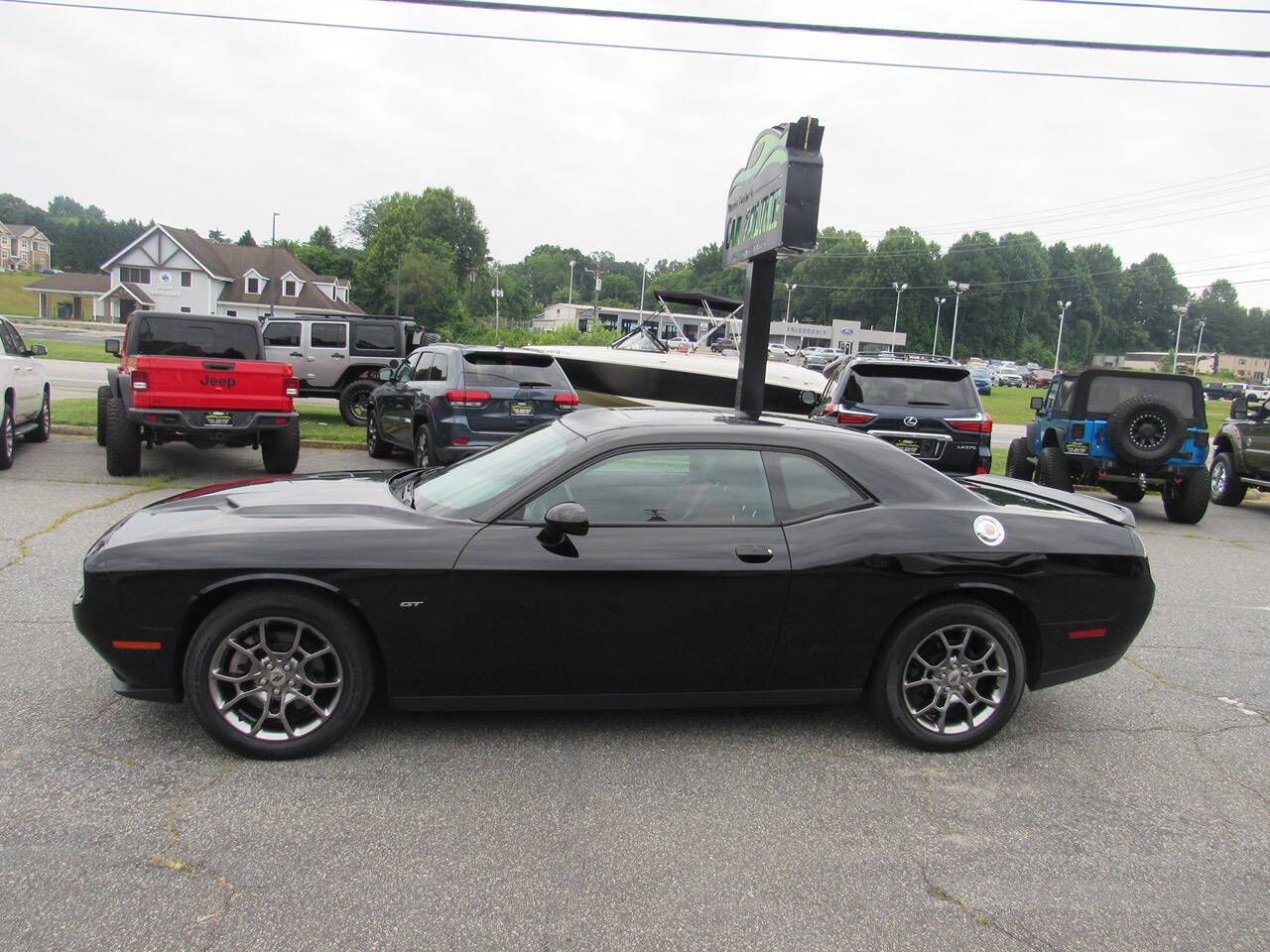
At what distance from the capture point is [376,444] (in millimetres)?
12844

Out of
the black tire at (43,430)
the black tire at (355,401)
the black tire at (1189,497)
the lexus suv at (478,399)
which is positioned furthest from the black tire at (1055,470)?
the black tire at (43,430)

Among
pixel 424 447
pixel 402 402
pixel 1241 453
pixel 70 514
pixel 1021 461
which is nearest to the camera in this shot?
pixel 70 514

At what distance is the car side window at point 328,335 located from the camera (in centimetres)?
1738

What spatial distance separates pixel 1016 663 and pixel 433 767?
256 cm

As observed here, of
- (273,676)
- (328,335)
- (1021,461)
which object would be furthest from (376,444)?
(273,676)

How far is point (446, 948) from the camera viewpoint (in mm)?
2619

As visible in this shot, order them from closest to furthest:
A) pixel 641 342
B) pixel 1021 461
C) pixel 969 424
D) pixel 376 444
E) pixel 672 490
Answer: pixel 672 490 < pixel 969 424 < pixel 376 444 < pixel 1021 461 < pixel 641 342

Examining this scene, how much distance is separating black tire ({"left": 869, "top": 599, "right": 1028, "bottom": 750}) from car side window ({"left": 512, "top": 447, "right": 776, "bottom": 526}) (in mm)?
827

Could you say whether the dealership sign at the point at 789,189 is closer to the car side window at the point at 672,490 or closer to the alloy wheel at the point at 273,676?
the car side window at the point at 672,490

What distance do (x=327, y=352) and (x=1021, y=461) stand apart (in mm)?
12281

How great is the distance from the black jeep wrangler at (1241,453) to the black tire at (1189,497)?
101 cm

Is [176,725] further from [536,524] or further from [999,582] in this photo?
[999,582]

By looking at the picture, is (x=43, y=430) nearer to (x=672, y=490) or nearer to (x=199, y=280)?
(x=672, y=490)

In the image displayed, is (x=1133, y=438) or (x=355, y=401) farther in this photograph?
(x=355, y=401)
